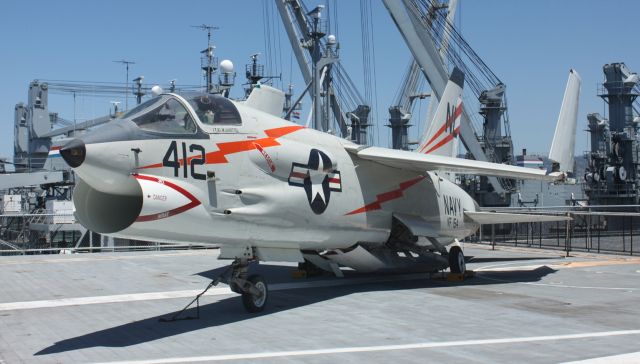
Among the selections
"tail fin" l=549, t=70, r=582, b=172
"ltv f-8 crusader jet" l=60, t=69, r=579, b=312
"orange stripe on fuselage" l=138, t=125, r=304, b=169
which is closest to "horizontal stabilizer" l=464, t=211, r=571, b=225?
"ltv f-8 crusader jet" l=60, t=69, r=579, b=312

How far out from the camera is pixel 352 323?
9406 millimetres

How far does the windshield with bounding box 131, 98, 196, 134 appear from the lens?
29.6 feet

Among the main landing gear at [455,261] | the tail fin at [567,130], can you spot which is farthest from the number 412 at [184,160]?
the tail fin at [567,130]

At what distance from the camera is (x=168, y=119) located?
9266 mm

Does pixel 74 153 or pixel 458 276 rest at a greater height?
pixel 74 153

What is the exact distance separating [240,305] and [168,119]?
3772mm

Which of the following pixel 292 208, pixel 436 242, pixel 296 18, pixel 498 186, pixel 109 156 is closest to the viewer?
pixel 109 156

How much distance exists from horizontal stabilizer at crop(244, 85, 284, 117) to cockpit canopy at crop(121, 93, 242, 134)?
2180 mm

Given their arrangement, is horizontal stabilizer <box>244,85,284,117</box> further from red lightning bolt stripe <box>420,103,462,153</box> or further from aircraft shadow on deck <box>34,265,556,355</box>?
red lightning bolt stripe <box>420,103,462,153</box>

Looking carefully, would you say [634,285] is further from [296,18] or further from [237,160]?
[296,18]

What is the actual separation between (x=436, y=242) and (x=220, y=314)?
22.8ft

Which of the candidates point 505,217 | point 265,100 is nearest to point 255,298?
point 265,100

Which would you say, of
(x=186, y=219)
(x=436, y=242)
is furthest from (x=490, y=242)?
(x=186, y=219)

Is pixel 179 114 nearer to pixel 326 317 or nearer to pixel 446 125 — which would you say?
pixel 326 317
